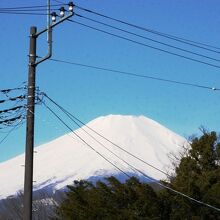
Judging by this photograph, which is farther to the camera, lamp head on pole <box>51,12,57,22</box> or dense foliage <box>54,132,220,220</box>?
dense foliage <box>54,132,220,220</box>

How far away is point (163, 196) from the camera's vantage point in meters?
26.3

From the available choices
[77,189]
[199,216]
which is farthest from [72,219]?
[199,216]

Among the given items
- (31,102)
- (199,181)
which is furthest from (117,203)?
(31,102)

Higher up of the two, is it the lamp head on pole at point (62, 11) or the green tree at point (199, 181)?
the lamp head on pole at point (62, 11)

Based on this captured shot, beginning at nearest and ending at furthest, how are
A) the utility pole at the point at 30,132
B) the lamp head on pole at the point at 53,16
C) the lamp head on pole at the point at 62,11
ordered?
the utility pole at the point at 30,132, the lamp head on pole at the point at 62,11, the lamp head on pole at the point at 53,16

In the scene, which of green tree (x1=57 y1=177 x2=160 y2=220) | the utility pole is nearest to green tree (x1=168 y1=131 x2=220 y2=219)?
green tree (x1=57 y1=177 x2=160 y2=220)

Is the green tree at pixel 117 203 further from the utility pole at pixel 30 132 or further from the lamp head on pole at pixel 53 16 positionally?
the lamp head on pole at pixel 53 16

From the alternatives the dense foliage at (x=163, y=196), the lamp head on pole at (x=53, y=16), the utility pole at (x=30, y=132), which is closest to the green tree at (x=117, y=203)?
the dense foliage at (x=163, y=196)

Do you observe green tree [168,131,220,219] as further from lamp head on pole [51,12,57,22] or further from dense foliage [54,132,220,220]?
lamp head on pole [51,12,57,22]

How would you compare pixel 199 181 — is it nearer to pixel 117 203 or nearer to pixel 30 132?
pixel 117 203

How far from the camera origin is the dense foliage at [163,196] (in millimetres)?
26016

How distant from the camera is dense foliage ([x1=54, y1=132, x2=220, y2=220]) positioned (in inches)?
1024

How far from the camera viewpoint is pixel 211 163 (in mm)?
30828

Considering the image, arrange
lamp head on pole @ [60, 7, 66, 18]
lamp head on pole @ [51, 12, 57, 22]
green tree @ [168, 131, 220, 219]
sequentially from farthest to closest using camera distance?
green tree @ [168, 131, 220, 219] < lamp head on pole @ [51, 12, 57, 22] < lamp head on pole @ [60, 7, 66, 18]
